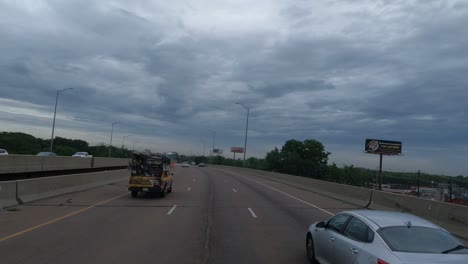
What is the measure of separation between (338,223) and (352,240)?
106 centimetres

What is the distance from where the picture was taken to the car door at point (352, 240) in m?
6.91

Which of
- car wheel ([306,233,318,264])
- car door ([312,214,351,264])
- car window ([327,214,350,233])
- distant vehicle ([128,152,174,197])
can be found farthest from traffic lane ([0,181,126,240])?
car window ([327,214,350,233])

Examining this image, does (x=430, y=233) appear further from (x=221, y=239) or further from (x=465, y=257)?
(x=221, y=239)

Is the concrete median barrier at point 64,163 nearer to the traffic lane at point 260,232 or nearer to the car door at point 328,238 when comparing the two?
the traffic lane at point 260,232

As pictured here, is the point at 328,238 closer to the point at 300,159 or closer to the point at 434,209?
the point at 434,209

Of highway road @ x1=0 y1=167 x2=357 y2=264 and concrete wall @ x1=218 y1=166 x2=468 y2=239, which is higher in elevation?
concrete wall @ x1=218 y1=166 x2=468 y2=239

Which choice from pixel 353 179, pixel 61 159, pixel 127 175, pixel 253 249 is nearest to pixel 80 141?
pixel 353 179

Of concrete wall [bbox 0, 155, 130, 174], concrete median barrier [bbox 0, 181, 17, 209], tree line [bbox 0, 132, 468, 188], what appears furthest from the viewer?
tree line [bbox 0, 132, 468, 188]

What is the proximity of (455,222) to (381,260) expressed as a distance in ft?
31.3

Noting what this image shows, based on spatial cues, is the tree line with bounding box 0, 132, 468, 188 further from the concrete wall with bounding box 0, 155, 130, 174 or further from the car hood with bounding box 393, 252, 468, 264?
the car hood with bounding box 393, 252, 468, 264

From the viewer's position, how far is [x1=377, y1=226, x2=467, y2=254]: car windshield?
6.38 meters

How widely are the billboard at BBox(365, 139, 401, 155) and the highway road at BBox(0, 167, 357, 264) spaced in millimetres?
36759

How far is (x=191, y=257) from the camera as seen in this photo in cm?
941

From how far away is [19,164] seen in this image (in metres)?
25.5
